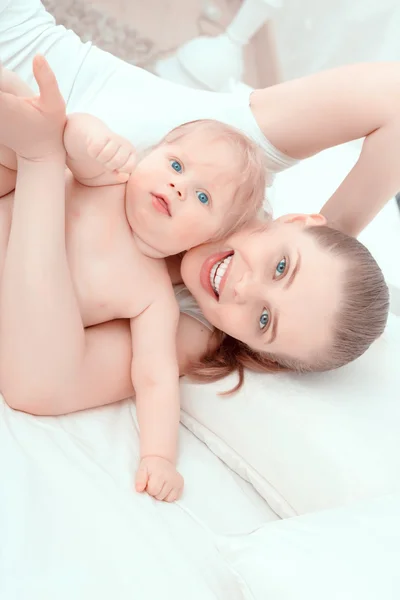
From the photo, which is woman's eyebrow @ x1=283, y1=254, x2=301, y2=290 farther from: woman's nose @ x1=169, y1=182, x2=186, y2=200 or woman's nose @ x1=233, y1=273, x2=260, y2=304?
woman's nose @ x1=169, y1=182, x2=186, y2=200

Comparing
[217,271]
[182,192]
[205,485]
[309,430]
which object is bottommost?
[205,485]

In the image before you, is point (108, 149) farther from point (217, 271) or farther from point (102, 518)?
point (102, 518)

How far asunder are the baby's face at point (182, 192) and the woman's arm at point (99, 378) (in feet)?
0.47

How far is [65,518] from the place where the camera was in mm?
660

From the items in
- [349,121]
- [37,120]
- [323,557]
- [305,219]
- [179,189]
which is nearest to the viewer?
[323,557]

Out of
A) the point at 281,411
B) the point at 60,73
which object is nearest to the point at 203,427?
the point at 281,411

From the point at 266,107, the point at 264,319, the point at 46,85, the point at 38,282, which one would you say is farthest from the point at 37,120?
the point at 266,107

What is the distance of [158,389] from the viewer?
873mm

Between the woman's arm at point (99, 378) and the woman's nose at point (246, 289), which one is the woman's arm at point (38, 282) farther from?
the woman's nose at point (246, 289)

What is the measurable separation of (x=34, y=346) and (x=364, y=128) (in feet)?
2.17

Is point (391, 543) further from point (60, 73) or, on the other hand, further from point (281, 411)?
point (60, 73)

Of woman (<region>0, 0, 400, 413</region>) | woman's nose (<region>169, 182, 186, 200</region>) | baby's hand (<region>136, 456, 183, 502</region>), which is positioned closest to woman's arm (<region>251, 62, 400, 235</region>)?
woman (<region>0, 0, 400, 413</region>)

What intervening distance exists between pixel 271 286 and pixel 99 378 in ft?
0.89

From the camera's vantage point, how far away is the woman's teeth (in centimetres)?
91
